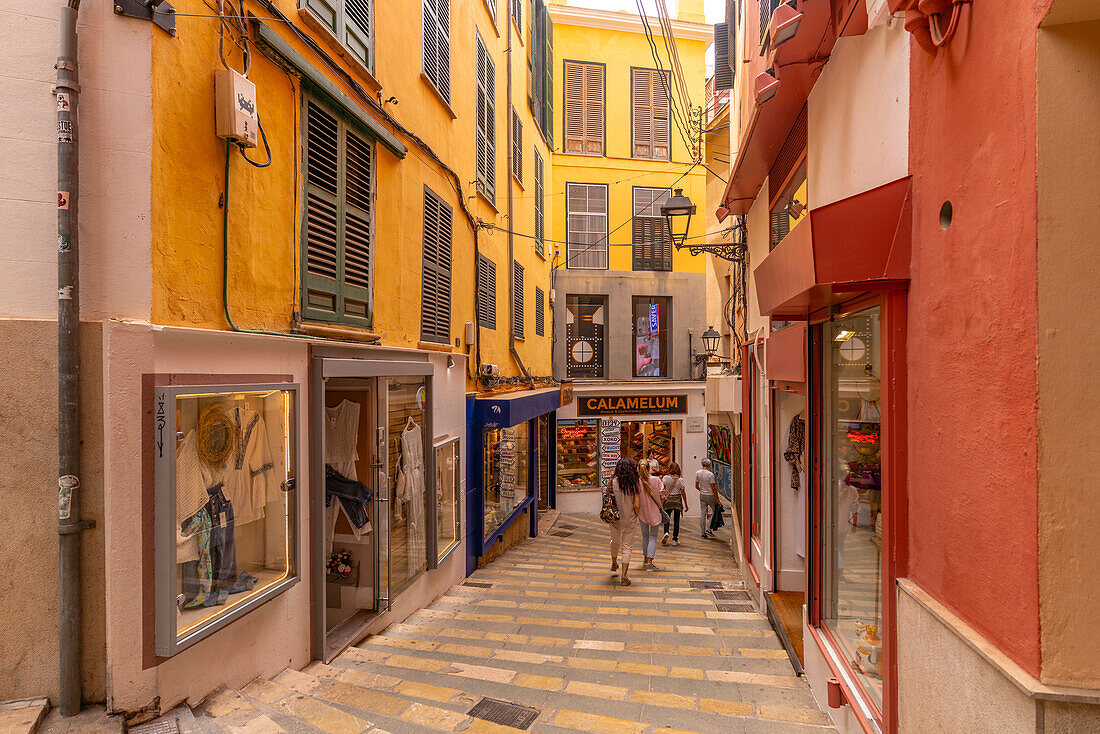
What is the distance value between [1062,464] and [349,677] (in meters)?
4.51

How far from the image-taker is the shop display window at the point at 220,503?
331 cm

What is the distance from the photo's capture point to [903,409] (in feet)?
10.1

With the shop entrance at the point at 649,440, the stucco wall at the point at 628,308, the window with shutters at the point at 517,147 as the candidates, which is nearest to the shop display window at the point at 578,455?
the shop entrance at the point at 649,440

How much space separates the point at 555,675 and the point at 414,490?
9.53 ft

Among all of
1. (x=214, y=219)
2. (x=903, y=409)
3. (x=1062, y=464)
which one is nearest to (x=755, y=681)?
(x=903, y=409)

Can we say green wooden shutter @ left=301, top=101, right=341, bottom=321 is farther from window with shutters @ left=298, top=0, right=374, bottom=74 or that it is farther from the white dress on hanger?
the white dress on hanger

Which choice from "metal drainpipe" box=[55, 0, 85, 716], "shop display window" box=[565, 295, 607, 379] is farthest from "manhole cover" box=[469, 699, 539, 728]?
"shop display window" box=[565, 295, 607, 379]

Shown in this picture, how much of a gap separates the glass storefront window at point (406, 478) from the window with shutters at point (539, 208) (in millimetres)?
9297

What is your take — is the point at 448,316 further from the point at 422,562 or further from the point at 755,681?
the point at 755,681

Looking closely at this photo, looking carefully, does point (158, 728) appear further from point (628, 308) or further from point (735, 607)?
point (628, 308)

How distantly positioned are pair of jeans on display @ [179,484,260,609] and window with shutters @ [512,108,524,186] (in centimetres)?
1012

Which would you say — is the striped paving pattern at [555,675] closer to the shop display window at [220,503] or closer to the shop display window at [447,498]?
the shop display window at [220,503]

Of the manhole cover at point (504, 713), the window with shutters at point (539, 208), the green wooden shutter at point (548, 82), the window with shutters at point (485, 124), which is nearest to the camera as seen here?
the manhole cover at point (504, 713)

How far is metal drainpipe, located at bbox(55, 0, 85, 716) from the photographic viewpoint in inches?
121
